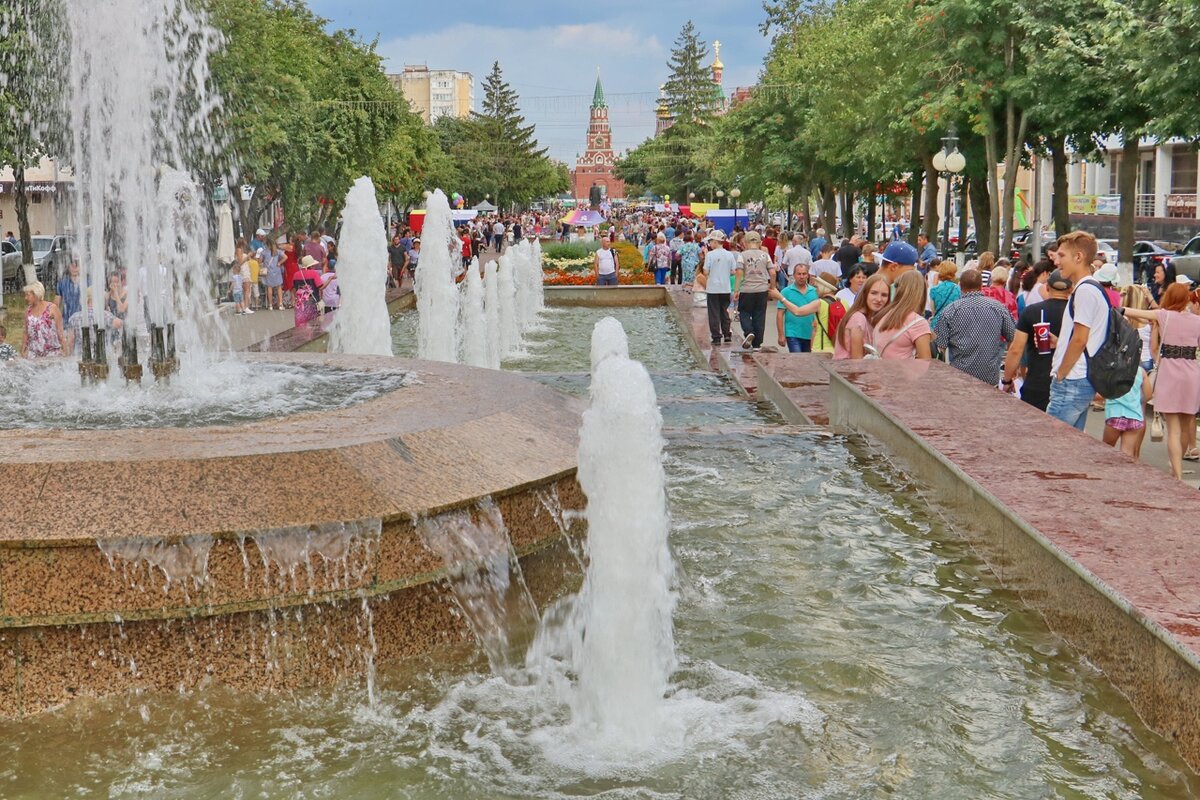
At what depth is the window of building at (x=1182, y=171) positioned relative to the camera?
53.6 metres

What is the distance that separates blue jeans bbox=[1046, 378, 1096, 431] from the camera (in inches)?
335

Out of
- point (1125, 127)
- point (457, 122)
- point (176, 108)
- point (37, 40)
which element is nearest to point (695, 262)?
point (1125, 127)

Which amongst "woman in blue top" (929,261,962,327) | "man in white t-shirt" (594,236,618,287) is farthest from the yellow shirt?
"man in white t-shirt" (594,236,618,287)

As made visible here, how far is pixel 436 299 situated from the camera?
1675cm

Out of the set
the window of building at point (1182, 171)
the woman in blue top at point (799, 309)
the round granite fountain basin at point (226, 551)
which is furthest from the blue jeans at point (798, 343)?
the window of building at point (1182, 171)

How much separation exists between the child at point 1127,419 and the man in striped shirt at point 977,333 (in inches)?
42.7

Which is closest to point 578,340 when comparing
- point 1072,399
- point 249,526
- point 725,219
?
point 1072,399

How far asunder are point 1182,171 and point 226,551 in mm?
56223

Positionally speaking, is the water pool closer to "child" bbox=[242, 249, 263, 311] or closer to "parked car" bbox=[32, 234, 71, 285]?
"child" bbox=[242, 249, 263, 311]

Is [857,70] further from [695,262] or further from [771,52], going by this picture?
[771,52]

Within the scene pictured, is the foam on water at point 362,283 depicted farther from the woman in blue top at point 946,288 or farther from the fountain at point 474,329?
the woman in blue top at point 946,288

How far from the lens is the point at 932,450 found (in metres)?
7.00

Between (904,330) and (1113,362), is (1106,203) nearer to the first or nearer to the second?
(904,330)

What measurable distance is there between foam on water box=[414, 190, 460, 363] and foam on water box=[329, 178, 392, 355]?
699mm
